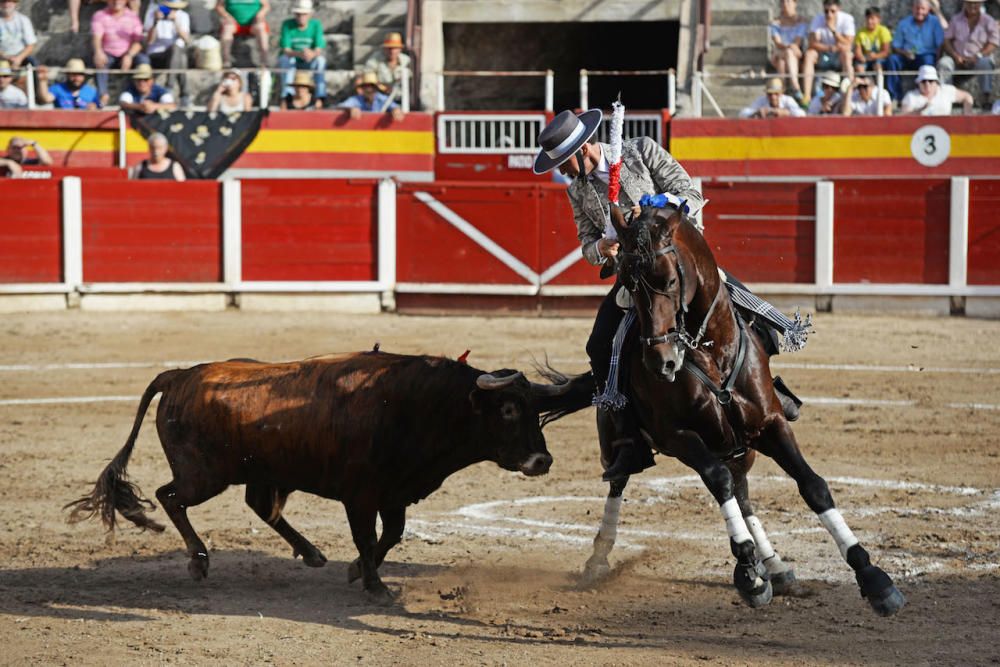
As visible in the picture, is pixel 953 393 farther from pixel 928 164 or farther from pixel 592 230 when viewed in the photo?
pixel 928 164

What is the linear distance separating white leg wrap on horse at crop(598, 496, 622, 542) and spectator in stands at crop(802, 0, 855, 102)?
37.5 feet

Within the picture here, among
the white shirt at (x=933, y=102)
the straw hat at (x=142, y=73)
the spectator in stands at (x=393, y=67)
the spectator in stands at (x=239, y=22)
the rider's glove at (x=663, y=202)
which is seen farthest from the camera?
the spectator in stands at (x=239, y=22)

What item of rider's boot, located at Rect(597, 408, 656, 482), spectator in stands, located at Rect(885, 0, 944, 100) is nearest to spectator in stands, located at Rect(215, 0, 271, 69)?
spectator in stands, located at Rect(885, 0, 944, 100)

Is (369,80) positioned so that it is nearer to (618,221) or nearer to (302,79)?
(302,79)

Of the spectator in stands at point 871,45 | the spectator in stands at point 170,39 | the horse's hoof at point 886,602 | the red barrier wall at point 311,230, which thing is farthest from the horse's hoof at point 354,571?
the spectator in stands at point 170,39

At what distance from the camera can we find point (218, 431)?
584 cm

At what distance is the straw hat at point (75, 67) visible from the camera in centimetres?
1702

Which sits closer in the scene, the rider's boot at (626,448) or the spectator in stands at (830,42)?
the rider's boot at (626,448)

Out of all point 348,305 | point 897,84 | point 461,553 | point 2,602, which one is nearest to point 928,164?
point 897,84

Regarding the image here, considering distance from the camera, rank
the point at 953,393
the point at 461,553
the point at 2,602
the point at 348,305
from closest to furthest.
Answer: the point at 2,602, the point at 461,553, the point at 953,393, the point at 348,305

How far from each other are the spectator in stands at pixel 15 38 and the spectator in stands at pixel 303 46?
2.92m

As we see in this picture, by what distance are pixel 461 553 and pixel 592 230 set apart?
→ 1.62 m

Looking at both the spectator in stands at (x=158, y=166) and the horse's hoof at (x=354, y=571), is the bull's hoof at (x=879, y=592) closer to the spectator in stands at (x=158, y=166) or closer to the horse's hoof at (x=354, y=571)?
the horse's hoof at (x=354, y=571)

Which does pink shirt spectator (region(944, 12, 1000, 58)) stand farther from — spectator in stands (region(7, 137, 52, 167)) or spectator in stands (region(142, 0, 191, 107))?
spectator in stands (region(7, 137, 52, 167))
